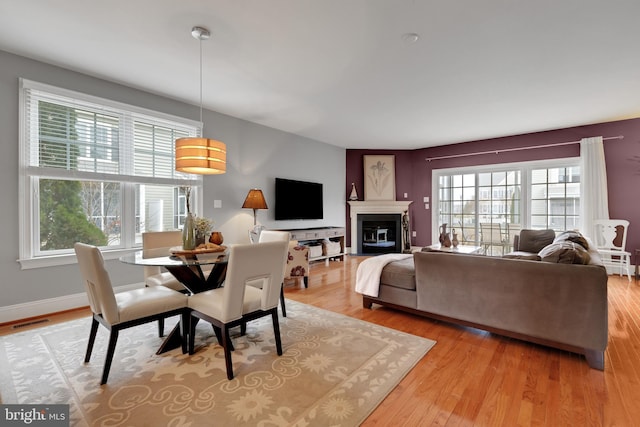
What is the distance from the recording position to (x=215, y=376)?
6.15ft

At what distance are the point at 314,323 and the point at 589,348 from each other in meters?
→ 2.06

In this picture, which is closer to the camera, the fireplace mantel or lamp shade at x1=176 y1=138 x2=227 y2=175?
lamp shade at x1=176 y1=138 x2=227 y2=175

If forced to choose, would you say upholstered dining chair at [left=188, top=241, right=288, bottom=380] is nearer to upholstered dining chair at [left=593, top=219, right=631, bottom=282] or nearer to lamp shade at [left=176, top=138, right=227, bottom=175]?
lamp shade at [left=176, top=138, right=227, bottom=175]

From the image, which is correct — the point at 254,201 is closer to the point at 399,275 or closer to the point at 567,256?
the point at 399,275

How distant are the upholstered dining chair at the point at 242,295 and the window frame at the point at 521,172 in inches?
213

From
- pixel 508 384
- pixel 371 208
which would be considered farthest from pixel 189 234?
pixel 371 208

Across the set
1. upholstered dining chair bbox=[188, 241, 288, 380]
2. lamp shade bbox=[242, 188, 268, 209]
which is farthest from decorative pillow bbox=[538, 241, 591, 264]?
lamp shade bbox=[242, 188, 268, 209]

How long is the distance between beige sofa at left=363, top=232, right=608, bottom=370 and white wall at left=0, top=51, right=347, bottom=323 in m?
2.93

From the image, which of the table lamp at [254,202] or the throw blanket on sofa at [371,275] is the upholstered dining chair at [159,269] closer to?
the table lamp at [254,202]

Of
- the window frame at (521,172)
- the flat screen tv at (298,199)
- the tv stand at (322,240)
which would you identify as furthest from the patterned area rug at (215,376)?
the window frame at (521,172)

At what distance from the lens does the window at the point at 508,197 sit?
206 inches

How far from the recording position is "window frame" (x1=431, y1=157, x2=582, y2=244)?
207 inches

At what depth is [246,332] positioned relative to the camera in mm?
2568

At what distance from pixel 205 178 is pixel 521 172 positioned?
5824 mm
